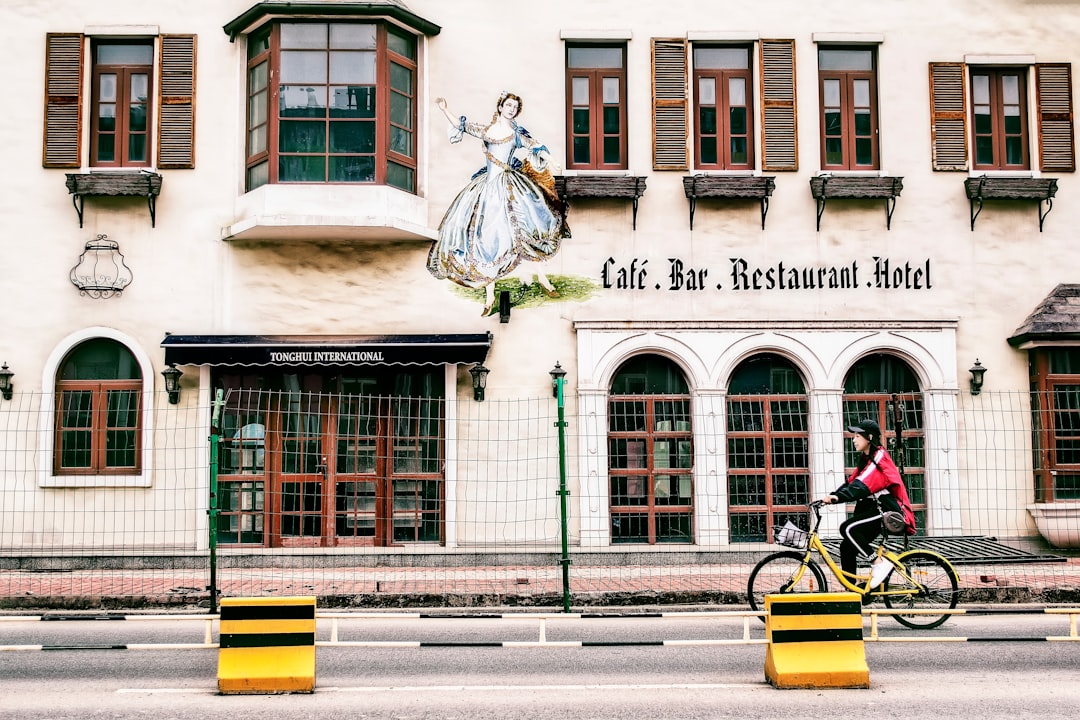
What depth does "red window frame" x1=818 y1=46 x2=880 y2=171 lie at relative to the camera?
17.9 metres

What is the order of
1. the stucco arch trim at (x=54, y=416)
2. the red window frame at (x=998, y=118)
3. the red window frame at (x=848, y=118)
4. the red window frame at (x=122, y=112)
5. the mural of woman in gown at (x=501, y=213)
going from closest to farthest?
the stucco arch trim at (x=54, y=416), the mural of woman in gown at (x=501, y=213), the red window frame at (x=122, y=112), the red window frame at (x=848, y=118), the red window frame at (x=998, y=118)

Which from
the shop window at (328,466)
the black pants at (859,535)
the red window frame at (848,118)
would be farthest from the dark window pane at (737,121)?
the black pants at (859,535)

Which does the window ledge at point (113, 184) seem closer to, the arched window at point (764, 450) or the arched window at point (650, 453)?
the arched window at point (650, 453)

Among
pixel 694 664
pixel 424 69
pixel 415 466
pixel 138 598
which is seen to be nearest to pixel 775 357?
pixel 415 466

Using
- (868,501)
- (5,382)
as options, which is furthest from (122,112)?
(868,501)

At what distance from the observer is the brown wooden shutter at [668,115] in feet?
57.4

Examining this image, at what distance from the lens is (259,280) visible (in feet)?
56.1

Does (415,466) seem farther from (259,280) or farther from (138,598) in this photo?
(138,598)

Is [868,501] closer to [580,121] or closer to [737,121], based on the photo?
[737,121]

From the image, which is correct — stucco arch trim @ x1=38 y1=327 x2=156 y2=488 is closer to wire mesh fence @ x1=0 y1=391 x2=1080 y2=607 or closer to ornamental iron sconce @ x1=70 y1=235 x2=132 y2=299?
wire mesh fence @ x1=0 y1=391 x2=1080 y2=607

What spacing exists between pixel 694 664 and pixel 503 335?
815cm

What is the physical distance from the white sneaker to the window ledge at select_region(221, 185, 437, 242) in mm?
8530

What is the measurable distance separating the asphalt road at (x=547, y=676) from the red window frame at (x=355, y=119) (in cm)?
739

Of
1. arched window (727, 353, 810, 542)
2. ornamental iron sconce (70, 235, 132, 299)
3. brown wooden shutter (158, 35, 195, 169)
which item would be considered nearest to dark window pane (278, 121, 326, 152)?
brown wooden shutter (158, 35, 195, 169)
